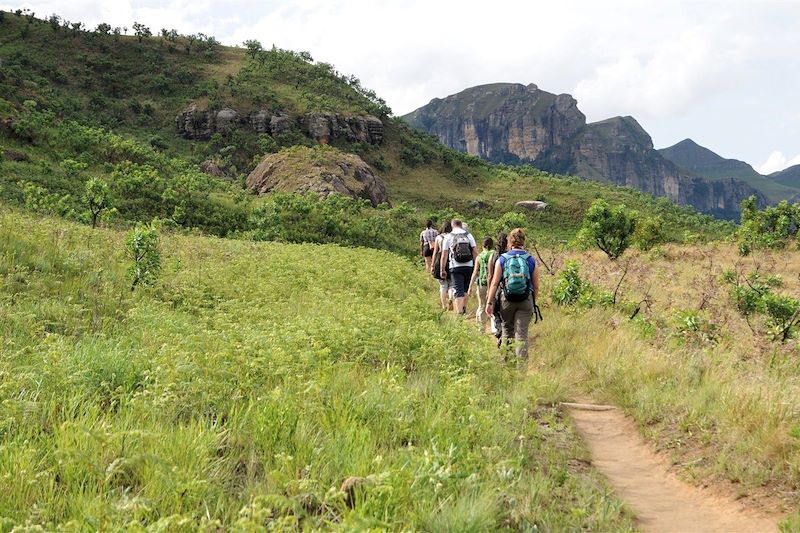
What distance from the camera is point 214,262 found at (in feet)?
49.6

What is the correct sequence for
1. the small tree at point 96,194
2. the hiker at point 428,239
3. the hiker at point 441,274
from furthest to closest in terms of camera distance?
1. the small tree at point 96,194
2. the hiker at point 428,239
3. the hiker at point 441,274

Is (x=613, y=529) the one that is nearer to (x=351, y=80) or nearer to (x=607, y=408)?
(x=607, y=408)

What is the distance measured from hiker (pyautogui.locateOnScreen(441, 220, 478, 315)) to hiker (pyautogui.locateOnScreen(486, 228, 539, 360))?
3512mm

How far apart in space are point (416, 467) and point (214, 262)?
12716 millimetres

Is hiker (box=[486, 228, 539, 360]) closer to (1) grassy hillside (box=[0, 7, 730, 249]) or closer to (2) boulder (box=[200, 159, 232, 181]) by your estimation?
(1) grassy hillside (box=[0, 7, 730, 249])

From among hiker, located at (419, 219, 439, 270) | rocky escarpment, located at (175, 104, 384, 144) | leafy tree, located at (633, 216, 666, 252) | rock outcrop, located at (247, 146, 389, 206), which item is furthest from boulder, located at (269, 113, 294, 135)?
hiker, located at (419, 219, 439, 270)

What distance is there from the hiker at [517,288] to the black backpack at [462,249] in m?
3.50

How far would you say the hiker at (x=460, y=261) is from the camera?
1206cm

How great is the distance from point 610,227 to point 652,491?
1051 inches

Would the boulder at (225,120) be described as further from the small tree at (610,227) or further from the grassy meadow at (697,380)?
the grassy meadow at (697,380)

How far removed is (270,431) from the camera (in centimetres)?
410

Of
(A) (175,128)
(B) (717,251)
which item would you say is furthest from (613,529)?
(A) (175,128)

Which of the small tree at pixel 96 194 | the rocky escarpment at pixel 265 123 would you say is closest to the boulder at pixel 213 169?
the rocky escarpment at pixel 265 123

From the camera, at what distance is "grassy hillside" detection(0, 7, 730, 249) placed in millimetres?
62719
